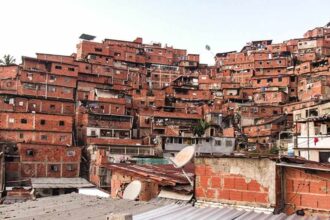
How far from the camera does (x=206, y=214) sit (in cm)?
1002

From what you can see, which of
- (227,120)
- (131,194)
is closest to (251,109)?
(227,120)

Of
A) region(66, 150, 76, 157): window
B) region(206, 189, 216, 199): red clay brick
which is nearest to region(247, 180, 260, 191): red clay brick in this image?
region(206, 189, 216, 199): red clay brick

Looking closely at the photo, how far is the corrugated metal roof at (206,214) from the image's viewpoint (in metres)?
9.60

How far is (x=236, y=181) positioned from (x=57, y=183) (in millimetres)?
29117

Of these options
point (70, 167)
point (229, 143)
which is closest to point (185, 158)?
point (70, 167)

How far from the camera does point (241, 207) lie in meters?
10.9

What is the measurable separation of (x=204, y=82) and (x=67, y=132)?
1311 inches

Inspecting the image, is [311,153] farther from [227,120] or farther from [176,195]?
[227,120]

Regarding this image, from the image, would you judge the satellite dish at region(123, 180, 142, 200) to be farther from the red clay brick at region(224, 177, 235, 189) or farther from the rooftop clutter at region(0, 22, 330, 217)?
the rooftop clutter at region(0, 22, 330, 217)

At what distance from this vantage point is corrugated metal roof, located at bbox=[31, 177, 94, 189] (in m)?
35.4

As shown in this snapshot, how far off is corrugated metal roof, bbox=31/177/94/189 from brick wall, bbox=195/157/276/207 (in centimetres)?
2585

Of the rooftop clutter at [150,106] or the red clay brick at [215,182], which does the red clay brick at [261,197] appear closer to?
the red clay brick at [215,182]

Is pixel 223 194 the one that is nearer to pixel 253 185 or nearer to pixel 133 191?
pixel 253 185

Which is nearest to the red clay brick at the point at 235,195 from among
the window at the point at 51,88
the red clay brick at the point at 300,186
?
the red clay brick at the point at 300,186
